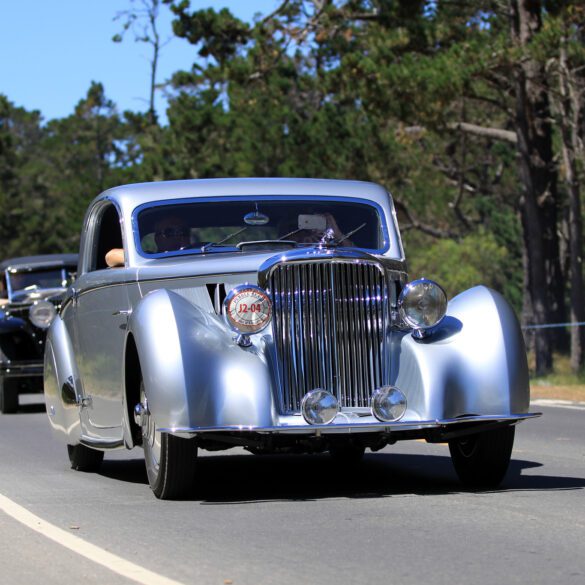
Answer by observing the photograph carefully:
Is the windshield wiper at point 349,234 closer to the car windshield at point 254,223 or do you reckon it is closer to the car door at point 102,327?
the car windshield at point 254,223

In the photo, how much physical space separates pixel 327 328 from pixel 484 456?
54.3 inches

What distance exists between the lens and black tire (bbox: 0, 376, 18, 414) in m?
19.3

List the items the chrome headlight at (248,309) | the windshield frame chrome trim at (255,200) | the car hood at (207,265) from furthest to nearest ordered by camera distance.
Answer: the windshield frame chrome trim at (255,200), the car hood at (207,265), the chrome headlight at (248,309)

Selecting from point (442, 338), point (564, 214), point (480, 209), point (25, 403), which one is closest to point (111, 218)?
point (442, 338)

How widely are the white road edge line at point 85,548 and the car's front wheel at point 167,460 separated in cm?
83

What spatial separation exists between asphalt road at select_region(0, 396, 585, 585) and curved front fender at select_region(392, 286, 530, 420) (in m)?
0.57

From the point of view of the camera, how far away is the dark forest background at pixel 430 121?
27672mm

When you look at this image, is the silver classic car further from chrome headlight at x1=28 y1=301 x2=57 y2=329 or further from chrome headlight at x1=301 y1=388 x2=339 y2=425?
chrome headlight at x1=28 y1=301 x2=57 y2=329

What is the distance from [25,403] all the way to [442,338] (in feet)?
46.9

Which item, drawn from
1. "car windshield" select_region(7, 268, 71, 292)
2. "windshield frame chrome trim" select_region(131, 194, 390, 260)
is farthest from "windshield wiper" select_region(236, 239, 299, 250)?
"car windshield" select_region(7, 268, 71, 292)

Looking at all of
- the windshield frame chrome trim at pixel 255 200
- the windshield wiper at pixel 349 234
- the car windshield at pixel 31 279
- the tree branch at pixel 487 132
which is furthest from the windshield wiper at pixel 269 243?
the tree branch at pixel 487 132

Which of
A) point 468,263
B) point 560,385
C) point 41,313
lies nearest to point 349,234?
point 41,313

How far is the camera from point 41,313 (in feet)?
51.6

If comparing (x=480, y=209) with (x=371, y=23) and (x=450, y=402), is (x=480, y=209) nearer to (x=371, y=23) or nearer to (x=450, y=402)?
(x=371, y=23)
